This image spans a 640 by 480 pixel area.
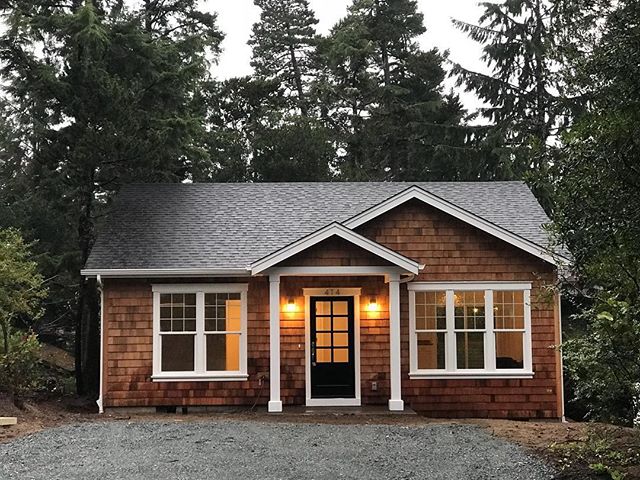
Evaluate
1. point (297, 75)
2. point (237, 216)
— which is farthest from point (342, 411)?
point (297, 75)

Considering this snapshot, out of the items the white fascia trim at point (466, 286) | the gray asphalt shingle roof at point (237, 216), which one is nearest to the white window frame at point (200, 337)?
the gray asphalt shingle roof at point (237, 216)

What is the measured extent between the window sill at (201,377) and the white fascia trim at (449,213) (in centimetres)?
344

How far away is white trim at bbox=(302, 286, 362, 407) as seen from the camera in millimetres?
14188

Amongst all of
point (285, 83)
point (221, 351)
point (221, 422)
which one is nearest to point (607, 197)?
point (221, 422)

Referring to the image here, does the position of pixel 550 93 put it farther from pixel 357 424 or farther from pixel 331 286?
pixel 357 424

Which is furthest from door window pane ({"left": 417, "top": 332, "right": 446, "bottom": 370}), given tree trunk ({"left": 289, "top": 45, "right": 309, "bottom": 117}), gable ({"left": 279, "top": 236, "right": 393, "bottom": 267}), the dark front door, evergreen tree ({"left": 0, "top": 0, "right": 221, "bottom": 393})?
tree trunk ({"left": 289, "top": 45, "right": 309, "bottom": 117})

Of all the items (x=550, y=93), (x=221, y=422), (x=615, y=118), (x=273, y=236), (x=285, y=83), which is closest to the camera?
(x=615, y=118)

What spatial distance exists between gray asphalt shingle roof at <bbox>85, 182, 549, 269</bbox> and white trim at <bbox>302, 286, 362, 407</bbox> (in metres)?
1.30

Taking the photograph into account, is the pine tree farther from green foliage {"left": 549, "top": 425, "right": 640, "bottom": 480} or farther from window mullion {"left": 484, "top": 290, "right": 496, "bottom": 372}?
green foliage {"left": 549, "top": 425, "right": 640, "bottom": 480}

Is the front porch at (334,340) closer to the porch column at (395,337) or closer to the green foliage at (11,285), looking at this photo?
the porch column at (395,337)

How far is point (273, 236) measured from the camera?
15.4 meters

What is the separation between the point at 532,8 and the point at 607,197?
23084 mm

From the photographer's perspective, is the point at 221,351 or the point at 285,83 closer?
the point at 221,351

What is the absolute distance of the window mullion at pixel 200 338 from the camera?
46.6ft
